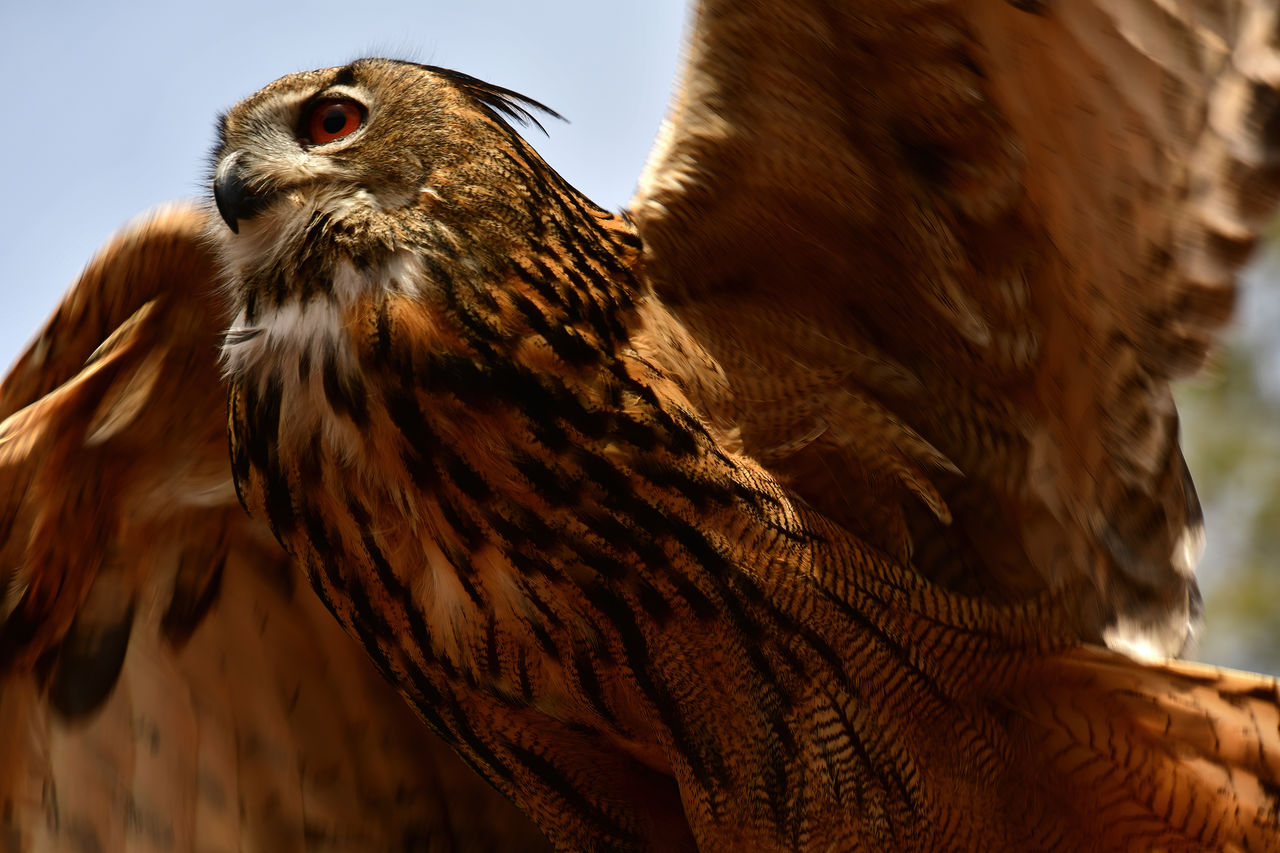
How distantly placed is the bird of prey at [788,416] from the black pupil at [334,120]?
0.05 feet

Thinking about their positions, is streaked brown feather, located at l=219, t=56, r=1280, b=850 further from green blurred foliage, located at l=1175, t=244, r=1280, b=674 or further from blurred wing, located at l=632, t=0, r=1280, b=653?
green blurred foliage, located at l=1175, t=244, r=1280, b=674

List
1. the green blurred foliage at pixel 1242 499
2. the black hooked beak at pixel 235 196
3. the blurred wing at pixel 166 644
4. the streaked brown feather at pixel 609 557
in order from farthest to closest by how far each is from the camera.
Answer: the green blurred foliage at pixel 1242 499
the blurred wing at pixel 166 644
the black hooked beak at pixel 235 196
the streaked brown feather at pixel 609 557

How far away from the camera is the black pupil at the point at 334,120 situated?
7.45 ft

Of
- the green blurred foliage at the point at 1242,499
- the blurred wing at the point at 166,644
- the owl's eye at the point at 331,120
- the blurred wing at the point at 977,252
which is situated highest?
the owl's eye at the point at 331,120

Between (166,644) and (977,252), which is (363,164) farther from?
(166,644)

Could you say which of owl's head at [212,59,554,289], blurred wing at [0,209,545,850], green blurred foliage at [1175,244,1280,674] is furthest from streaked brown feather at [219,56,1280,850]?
green blurred foliage at [1175,244,1280,674]

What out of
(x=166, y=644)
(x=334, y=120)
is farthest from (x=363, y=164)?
→ (x=166, y=644)

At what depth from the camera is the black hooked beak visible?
7.14 ft

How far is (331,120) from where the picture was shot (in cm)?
228

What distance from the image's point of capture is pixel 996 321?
2311 mm

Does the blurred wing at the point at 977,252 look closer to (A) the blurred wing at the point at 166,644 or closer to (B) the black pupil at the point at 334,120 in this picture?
(B) the black pupil at the point at 334,120

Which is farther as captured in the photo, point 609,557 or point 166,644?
point 166,644

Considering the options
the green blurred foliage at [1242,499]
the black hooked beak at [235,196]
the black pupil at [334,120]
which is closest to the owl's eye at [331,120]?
the black pupil at [334,120]

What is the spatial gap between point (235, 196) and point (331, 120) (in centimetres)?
22
